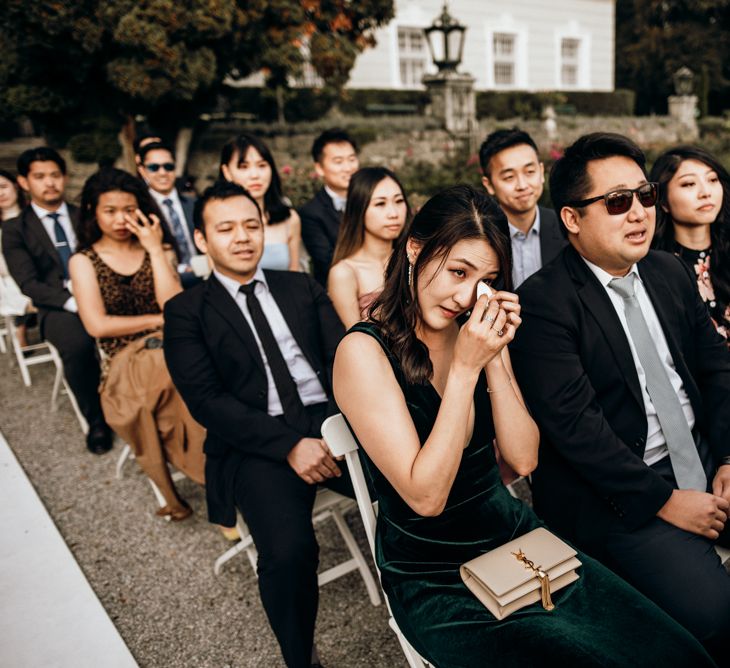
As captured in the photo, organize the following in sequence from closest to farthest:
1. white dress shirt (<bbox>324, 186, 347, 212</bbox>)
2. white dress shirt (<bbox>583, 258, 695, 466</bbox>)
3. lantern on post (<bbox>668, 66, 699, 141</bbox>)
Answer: white dress shirt (<bbox>583, 258, 695, 466</bbox>) < white dress shirt (<bbox>324, 186, 347, 212</bbox>) < lantern on post (<bbox>668, 66, 699, 141</bbox>)

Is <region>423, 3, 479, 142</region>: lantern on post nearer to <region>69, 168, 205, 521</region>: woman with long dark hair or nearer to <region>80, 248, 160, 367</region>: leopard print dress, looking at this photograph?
<region>69, 168, 205, 521</region>: woman with long dark hair

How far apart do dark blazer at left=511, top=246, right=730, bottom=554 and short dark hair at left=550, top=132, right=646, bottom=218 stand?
235mm

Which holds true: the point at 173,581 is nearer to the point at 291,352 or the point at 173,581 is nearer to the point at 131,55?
the point at 291,352

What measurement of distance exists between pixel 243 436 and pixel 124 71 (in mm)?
6995

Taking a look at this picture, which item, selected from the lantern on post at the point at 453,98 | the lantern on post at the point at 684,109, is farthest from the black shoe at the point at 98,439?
the lantern on post at the point at 684,109

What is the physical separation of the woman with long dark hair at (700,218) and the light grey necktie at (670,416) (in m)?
1.12

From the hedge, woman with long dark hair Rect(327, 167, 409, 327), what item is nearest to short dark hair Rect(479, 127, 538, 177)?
woman with long dark hair Rect(327, 167, 409, 327)

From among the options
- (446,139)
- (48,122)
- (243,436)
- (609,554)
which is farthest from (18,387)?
(446,139)

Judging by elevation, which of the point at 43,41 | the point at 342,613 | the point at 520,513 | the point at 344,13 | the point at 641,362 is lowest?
the point at 342,613

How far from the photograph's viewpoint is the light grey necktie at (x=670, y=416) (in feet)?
7.41

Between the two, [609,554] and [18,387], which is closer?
[609,554]

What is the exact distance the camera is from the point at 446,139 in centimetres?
1373

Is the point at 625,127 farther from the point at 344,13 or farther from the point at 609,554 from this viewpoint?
the point at 609,554

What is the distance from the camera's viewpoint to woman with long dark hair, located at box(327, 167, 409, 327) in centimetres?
346
